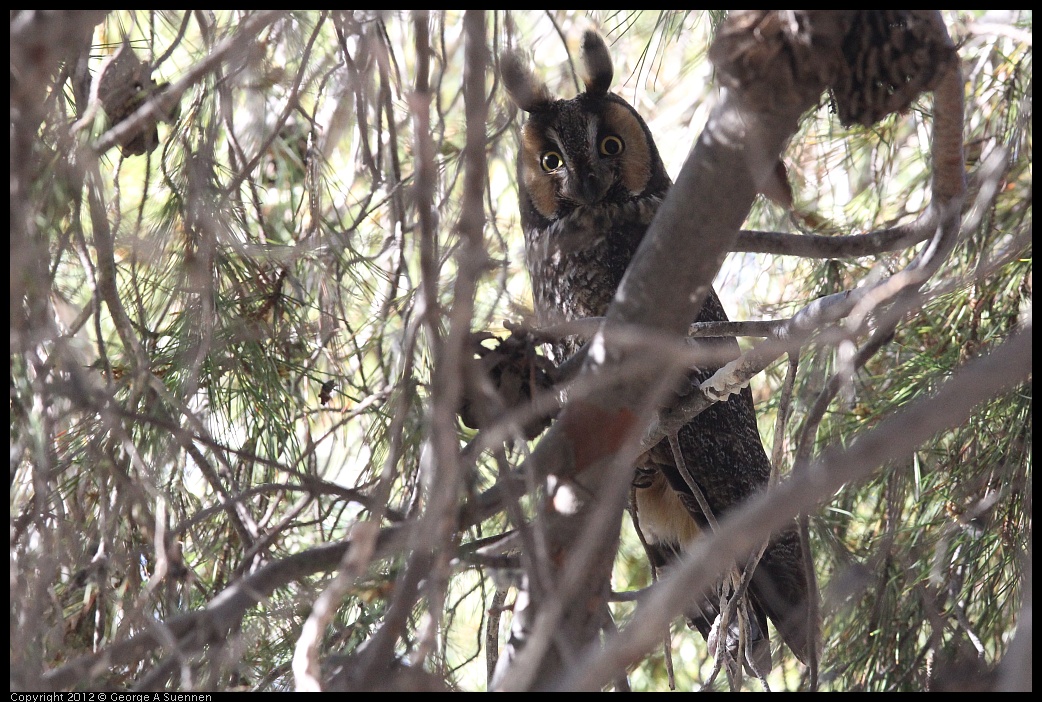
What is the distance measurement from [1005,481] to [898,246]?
726 mm

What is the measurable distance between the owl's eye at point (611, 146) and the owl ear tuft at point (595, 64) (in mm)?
116

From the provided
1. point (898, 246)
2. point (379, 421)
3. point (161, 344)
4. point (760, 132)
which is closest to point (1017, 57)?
point (898, 246)

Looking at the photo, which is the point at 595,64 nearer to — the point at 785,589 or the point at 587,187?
the point at 587,187

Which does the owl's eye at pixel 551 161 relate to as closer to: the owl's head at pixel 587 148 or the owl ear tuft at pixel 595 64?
the owl's head at pixel 587 148

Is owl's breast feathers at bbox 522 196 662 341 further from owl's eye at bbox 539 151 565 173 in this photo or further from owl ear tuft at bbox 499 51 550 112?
owl ear tuft at bbox 499 51 550 112

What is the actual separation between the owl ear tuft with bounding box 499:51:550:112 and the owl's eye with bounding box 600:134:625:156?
167 mm

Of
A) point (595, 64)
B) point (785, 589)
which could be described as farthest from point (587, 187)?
point (785, 589)

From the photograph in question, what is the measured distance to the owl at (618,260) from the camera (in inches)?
82.2

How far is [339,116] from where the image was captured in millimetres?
1950

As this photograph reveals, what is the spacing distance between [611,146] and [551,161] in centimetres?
15

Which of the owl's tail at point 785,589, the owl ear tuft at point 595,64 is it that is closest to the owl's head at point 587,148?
the owl ear tuft at point 595,64

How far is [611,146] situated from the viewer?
2.16 m
